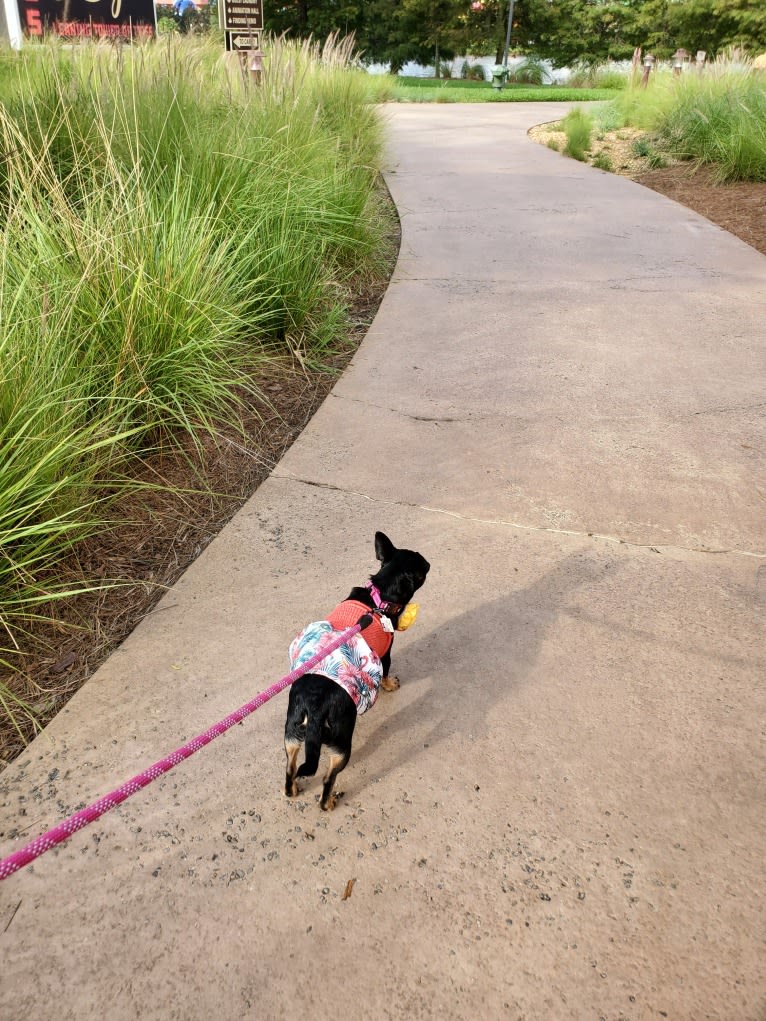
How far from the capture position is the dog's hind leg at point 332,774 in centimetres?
197

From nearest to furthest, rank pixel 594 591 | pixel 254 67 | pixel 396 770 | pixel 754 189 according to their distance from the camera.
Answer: pixel 396 770 → pixel 594 591 → pixel 254 67 → pixel 754 189

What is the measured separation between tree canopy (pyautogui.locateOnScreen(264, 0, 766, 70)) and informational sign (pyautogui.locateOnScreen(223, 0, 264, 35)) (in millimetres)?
33800

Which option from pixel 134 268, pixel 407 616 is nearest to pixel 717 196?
pixel 134 268

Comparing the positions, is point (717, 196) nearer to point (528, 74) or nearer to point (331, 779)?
point (331, 779)

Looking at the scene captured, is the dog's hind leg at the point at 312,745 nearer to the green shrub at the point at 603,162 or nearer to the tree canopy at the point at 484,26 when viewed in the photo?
the green shrub at the point at 603,162

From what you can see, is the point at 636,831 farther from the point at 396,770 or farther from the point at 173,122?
the point at 173,122

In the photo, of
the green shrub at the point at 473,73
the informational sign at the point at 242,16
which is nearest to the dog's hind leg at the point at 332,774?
the informational sign at the point at 242,16

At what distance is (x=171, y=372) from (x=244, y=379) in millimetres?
714

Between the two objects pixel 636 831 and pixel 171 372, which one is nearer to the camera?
pixel 636 831

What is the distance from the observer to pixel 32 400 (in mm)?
2803

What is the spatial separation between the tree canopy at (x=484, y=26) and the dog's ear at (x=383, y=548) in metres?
43.2

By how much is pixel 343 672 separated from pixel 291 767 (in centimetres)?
30

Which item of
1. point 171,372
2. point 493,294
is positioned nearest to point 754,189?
point 493,294

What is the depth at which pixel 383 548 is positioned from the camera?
7.55 ft
